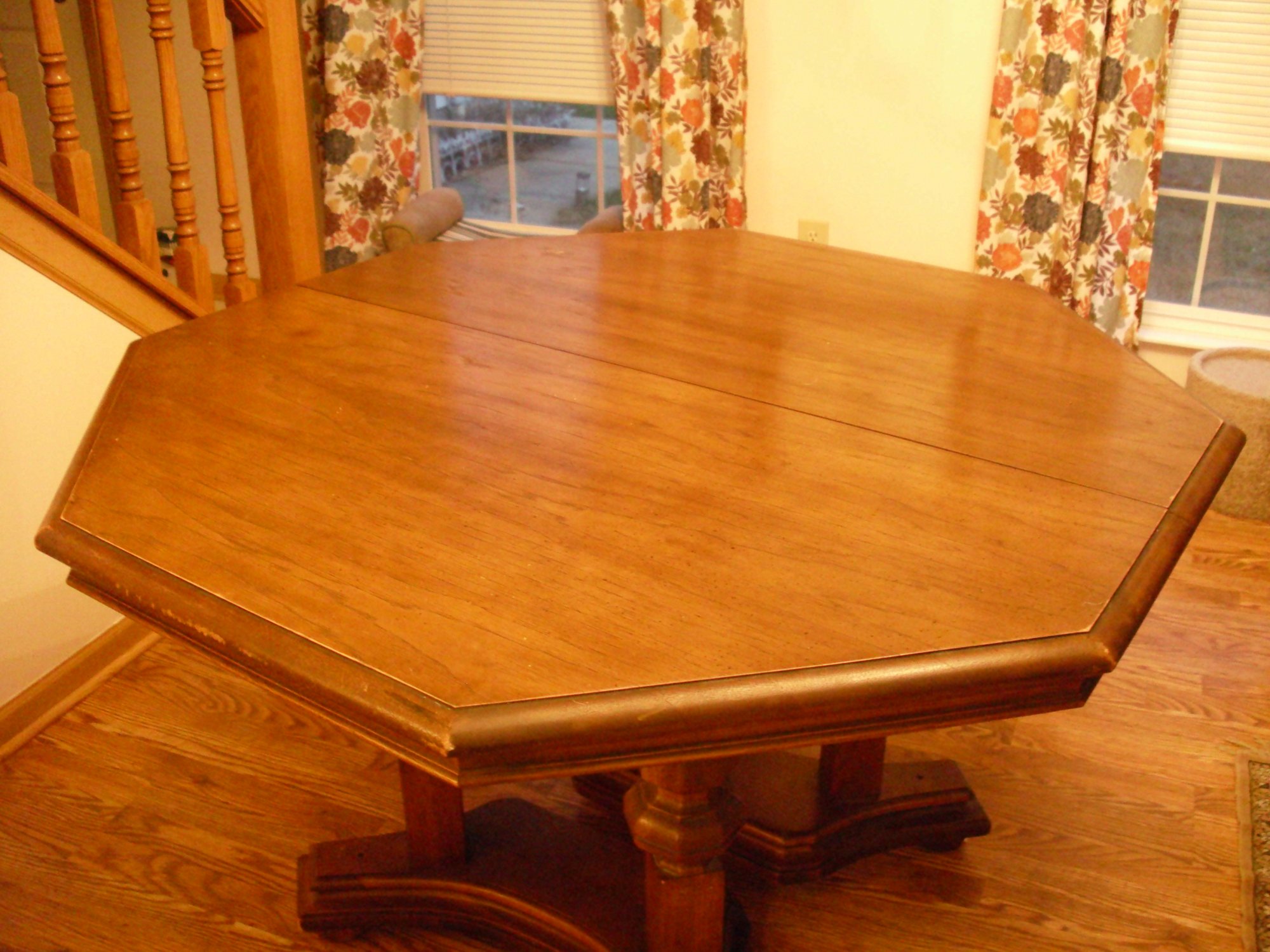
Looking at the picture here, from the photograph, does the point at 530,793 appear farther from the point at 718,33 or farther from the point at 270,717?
the point at 718,33

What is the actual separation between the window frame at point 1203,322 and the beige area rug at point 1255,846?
1.37 metres

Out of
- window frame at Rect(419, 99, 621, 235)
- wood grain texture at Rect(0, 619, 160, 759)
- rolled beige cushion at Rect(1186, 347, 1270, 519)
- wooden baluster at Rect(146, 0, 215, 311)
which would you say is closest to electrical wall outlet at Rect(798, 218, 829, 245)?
window frame at Rect(419, 99, 621, 235)

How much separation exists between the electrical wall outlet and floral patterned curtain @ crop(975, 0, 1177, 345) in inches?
16.9

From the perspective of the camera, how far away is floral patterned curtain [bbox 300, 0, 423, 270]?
321cm

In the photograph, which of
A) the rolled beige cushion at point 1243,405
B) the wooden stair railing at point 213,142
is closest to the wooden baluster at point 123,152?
the wooden stair railing at point 213,142

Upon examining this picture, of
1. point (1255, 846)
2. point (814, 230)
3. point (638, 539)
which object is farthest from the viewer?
point (814, 230)

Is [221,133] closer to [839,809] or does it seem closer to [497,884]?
[497,884]

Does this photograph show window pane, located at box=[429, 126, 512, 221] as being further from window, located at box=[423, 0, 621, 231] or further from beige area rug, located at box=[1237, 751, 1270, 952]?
beige area rug, located at box=[1237, 751, 1270, 952]

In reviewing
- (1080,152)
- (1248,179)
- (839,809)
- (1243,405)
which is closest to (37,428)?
(839,809)

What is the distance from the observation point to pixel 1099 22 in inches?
104

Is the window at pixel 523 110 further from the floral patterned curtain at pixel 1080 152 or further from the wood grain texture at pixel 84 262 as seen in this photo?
the wood grain texture at pixel 84 262

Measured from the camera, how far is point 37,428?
1.98m

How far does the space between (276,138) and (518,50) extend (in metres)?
1.28

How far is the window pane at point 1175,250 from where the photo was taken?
4523 mm
